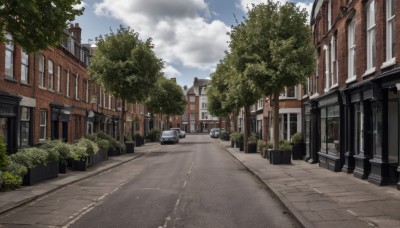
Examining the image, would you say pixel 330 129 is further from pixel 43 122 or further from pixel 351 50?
pixel 43 122

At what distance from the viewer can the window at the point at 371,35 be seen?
52.3 ft

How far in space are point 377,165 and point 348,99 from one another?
4.17 meters

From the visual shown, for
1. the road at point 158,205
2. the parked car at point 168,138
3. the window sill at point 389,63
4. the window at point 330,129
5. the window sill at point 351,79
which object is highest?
the window sill at point 389,63

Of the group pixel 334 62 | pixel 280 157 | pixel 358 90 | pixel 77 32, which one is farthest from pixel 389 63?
pixel 77 32

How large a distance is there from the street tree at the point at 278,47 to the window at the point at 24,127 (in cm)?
1128

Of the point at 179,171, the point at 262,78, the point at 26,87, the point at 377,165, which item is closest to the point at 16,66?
the point at 26,87

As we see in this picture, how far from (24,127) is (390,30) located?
17484mm

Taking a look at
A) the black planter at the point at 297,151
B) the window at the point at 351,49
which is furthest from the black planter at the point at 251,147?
the window at the point at 351,49

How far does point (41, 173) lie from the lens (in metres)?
16.5

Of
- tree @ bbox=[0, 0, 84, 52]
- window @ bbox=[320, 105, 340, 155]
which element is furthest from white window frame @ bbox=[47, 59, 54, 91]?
tree @ bbox=[0, 0, 84, 52]

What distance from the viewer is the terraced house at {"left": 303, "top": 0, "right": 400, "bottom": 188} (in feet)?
47.3

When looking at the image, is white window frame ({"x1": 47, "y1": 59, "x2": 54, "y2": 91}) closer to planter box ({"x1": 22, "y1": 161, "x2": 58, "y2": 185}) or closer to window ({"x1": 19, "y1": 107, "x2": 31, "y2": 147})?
window ({"x1": 19, "y1": 107, "x2": 31, "y2": 147})

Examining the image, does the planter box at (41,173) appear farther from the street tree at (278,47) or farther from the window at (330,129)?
the window at (330,129)

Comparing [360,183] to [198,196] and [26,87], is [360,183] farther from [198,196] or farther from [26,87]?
[26,87]
